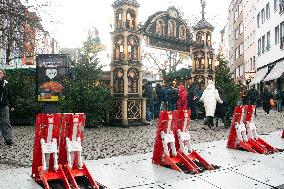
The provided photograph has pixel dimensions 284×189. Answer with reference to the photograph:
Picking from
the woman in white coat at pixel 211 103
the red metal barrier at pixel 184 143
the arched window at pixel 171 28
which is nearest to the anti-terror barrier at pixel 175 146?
the red metal barrier at pixel 184 143

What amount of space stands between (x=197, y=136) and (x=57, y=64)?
6318 mm

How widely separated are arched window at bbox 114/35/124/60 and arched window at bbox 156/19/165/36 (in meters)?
2.22

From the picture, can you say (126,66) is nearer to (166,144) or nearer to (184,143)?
(184,143)

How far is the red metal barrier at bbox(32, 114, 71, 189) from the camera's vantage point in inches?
220

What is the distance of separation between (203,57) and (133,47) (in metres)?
6.05

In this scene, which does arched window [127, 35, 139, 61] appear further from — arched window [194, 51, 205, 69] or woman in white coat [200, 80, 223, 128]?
arched window [194, 51, 205, 69]

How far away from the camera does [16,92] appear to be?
54.5 feet

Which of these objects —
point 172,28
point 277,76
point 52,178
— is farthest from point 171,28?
point 277,76

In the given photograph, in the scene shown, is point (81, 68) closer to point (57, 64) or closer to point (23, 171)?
point (57, 64)

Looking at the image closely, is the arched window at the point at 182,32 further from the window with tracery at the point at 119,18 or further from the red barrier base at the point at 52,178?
the red barrier base at the point at 52,178

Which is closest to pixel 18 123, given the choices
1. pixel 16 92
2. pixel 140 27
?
pixel 16 92

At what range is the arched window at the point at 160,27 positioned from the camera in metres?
17.5

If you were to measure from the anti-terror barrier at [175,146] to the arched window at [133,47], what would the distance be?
8.98 m

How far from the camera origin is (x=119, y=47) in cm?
1589
